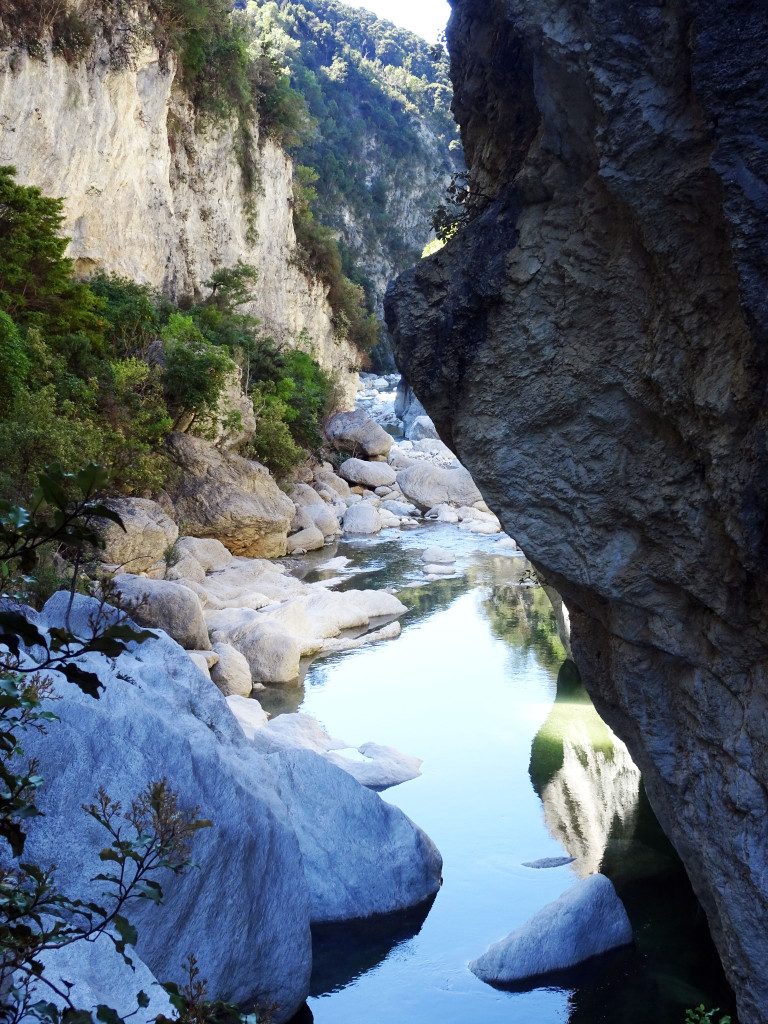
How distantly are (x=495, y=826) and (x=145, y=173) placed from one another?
21.7m

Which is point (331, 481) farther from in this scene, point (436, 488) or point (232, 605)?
point (232, 605)

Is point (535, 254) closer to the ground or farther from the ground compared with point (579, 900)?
farther from the ground

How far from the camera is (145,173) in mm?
25500

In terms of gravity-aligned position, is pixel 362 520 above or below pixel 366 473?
below

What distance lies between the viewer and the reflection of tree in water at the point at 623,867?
245 inches

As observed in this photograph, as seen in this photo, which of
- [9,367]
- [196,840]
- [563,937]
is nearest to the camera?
[196,840]

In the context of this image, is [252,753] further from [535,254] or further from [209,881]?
[535,254]

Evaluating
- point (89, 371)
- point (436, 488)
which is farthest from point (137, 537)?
point (436, 488)

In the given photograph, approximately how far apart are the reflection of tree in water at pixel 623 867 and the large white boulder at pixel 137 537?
7171 mm

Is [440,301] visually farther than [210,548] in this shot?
No

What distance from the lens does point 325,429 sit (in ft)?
108

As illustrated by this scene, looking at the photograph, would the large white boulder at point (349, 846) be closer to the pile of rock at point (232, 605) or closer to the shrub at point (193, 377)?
the pile of rock at point (232, 605)

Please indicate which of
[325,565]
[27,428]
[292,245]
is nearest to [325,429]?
[292,245]

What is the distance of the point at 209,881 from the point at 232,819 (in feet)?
1.18
